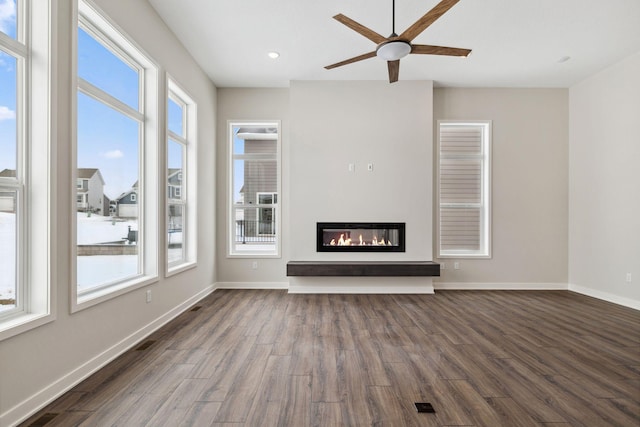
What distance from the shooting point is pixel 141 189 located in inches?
132

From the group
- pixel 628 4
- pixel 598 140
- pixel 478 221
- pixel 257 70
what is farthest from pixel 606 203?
pixel 257 70

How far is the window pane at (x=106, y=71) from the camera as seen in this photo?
100 inches

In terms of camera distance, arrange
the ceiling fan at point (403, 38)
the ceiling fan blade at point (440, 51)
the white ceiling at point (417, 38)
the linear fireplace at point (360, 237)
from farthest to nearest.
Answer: the linear fireplace at point (360, 237) < the white ceiling at point (417, 38) < the ceiling fan blade at point (440, 51) < the ceiling fan at point (403, 38)

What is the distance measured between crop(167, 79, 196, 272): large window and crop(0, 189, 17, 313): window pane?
1828mm

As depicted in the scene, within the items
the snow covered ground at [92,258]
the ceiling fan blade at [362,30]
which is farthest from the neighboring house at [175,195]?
the ceiling fan blade at [362,30]

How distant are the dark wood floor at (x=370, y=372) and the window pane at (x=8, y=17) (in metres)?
2.25

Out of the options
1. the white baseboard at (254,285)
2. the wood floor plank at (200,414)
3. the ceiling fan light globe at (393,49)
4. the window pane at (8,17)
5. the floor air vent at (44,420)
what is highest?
the ceiling fan light globe at (393,49)

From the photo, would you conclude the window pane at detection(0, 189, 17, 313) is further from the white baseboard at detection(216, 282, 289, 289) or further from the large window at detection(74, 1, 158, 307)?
the white baseboard at detection(216, 282, 289, 289)

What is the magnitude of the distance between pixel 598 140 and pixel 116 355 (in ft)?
21.5

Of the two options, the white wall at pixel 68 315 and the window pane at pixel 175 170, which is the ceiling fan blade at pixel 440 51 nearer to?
the white wall at pixel 68 315

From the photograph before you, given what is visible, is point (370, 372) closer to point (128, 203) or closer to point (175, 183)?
point (128, 203)

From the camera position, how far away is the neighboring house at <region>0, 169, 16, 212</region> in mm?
1871

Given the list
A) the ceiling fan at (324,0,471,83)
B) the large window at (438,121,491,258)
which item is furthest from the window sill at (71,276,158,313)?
the large window at (438,121,491,258)

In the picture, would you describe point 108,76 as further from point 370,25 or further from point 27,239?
point 370,25
